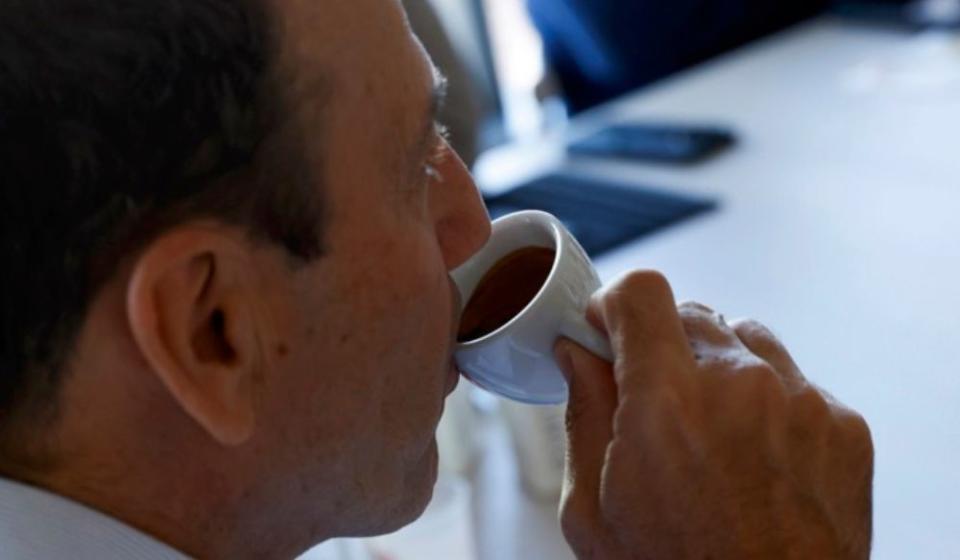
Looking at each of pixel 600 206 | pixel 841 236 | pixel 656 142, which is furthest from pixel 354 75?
pixel 656 142

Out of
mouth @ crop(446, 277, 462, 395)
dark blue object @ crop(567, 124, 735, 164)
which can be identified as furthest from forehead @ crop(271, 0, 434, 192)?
dark blue object @ crop(567, 124, 735, 164)

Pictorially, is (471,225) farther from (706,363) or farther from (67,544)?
(67,544)

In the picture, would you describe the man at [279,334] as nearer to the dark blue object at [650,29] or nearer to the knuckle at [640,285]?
the knuckle at [640,285]

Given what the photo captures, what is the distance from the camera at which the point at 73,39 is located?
558 mm

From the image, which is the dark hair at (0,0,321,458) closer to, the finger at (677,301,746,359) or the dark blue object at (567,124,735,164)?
the finger at (677,301,746,359)

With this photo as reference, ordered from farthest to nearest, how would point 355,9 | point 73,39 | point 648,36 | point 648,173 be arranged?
point 648,36
point 648,173
point 355,9
point 73,39

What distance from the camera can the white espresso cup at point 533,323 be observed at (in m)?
0.76

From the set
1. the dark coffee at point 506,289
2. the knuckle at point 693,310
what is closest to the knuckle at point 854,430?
the knuckle at point 693,310

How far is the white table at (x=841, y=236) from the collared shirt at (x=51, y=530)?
1.35ft

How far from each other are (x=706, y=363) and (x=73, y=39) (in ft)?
1.33

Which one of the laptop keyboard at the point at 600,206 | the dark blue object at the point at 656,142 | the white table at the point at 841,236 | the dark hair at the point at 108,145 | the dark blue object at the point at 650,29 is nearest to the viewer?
the dark hair at the point at 108,145

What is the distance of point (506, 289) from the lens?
0.85 metres

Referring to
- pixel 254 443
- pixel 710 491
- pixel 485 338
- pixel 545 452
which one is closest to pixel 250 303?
pixel 254 443

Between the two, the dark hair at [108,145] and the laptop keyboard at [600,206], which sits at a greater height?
the dark hair at [108,145]
